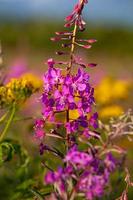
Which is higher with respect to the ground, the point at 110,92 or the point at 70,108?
the point at 110,92

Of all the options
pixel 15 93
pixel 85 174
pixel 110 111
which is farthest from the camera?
pixel 110 111

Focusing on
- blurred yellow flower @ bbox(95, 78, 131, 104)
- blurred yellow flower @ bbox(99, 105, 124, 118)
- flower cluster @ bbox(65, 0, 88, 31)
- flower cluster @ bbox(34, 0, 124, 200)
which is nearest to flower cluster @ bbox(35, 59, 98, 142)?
flower cluster @ bbox(34, 0, 124, 200)

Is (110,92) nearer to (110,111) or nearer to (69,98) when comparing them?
(110,111)

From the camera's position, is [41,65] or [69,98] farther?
[41,65]

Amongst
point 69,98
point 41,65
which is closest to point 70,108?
point 69,98

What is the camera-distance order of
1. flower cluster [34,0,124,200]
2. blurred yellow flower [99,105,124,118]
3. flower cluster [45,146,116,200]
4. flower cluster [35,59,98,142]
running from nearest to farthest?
flower cluster [45,146,116,200]
flower cluster [34,0,124,200]
flower cluster [35,59,98,142]
blurred yellow flower [99,105,124,118]

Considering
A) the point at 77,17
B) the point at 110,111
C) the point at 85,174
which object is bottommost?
the point at 85,174

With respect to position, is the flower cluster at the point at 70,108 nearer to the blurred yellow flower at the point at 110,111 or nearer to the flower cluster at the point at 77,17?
the flower cluster at the point at 77,17

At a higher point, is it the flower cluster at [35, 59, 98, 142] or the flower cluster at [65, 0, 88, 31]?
the flower cluster at [65, 0, 88, 31]

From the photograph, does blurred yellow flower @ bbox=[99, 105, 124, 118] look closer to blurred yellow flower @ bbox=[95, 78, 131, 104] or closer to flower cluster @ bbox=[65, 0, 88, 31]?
blurred yellow flower @ bbox=[95, 78, 131, 104]

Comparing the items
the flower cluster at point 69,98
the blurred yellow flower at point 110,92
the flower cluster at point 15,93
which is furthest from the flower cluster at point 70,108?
the blurred yellow flower at point 110,92

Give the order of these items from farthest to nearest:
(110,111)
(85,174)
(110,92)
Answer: (110,92), (110,111), (85,174)
